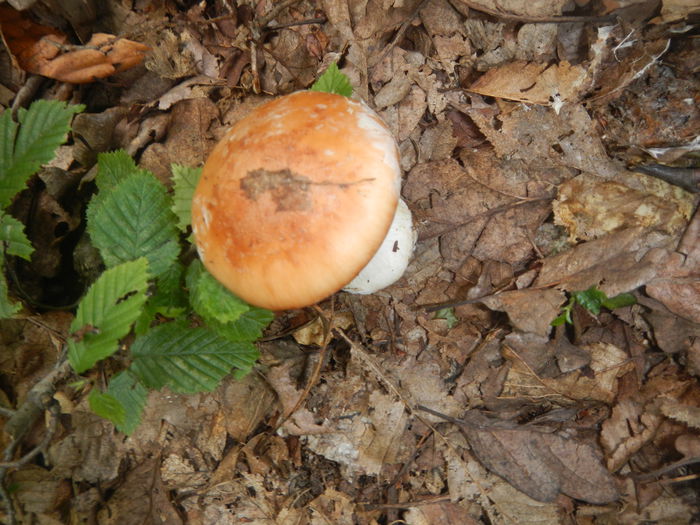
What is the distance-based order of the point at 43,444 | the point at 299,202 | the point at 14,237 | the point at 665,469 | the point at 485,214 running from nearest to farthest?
1. the point at 299,202
2. the point at 14,237
3. the point at 43,444
4. the point at 665,469
5. the point at 485,214

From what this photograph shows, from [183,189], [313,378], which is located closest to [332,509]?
[313,378]

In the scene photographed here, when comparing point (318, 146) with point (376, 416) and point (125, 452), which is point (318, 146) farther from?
point (125, 452)

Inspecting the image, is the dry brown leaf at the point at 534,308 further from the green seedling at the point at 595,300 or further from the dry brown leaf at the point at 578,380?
the dry brown leaf at the point at 578,380

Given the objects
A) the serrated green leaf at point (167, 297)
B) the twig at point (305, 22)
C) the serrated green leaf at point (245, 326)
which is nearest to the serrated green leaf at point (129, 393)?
the serrated green leaf at point (167, 297)

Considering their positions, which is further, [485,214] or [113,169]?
[485,214]

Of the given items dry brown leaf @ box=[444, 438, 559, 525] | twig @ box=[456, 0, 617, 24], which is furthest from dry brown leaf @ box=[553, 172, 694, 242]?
dry brown leaf @ box=[444, 438, 559, 525]

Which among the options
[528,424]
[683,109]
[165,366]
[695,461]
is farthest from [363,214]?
[695,461]

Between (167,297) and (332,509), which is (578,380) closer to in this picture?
(332,509)
